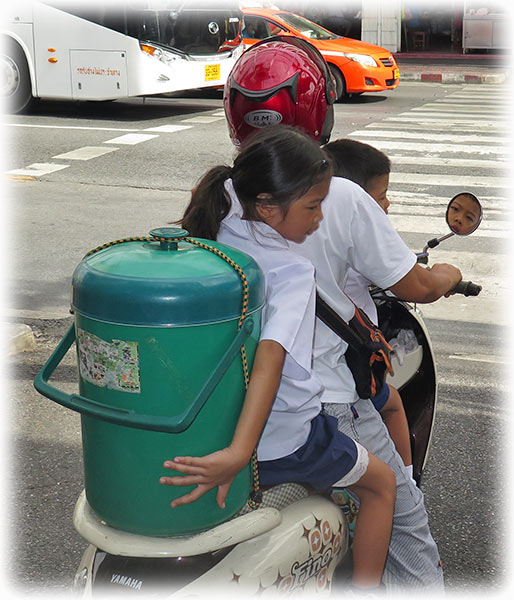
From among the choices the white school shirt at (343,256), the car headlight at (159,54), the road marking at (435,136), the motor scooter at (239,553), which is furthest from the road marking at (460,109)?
the motor scooter at (239,553)

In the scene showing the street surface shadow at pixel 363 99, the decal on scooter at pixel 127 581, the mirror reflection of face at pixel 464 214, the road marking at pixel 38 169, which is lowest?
the road marking at pixel 38 169

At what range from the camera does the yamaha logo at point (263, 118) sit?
103 inches

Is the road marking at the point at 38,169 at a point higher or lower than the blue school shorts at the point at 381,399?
lower

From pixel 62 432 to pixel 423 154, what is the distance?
298 inches

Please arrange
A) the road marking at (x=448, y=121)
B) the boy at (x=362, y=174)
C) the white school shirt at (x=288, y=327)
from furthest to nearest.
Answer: the road marking at (x=448, y=121), the boy at (x=362, y=174), the white school shirt at (x=288, y=327)

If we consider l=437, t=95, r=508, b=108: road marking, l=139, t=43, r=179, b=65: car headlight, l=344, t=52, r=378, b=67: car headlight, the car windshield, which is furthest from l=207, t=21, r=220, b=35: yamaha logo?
l=437, t=95, r=508, b=108: road marking

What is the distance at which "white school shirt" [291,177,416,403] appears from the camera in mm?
2234

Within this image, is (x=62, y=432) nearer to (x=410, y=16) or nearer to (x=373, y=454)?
(x=373, y=454)

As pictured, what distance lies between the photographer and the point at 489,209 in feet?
26.2

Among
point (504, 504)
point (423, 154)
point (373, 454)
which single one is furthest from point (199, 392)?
point (423, 154)

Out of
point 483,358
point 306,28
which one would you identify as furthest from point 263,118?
point 306,28

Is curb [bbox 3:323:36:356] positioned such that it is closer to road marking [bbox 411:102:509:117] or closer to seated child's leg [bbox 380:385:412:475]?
seated child's leg [bbox 380:385:412:475]

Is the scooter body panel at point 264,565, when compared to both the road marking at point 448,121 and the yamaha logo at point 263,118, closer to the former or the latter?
the yamaha logo at point 263,118

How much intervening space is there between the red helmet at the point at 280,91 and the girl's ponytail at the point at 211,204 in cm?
51
